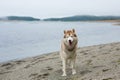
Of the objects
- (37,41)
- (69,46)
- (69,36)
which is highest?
(69,36)

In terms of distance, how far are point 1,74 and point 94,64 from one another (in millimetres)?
4610

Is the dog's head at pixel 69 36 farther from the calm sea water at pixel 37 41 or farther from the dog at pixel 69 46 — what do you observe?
the calm sea water at pixel 37 41

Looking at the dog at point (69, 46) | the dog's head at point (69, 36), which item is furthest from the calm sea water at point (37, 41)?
the dog's head at point (69, 36)

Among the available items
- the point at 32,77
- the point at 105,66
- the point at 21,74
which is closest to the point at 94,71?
the point at 105,66

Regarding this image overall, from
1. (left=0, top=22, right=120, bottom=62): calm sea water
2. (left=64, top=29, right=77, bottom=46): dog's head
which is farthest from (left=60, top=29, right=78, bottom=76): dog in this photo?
(left=0, top=22, right=120, bottom=62): calm sea water

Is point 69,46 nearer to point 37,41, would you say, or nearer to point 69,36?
point 69,36

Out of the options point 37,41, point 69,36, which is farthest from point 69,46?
point 37,41

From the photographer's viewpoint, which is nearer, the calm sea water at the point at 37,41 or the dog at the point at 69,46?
the dog at the point at 69,46

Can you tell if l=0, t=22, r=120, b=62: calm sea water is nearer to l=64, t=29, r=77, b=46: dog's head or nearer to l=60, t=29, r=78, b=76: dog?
l=60, t=29, r=78, b=76: dog

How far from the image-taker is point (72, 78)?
12.0 meters

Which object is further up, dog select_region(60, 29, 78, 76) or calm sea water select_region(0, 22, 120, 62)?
dog select_region(60, 29, 78, 76)

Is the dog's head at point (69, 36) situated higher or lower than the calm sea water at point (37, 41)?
higher

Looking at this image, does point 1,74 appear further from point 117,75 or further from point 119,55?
point 117,75

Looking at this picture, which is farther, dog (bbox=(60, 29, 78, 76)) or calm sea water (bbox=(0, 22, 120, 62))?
calm sea water (bbox=(0, 22, 120, 62))
